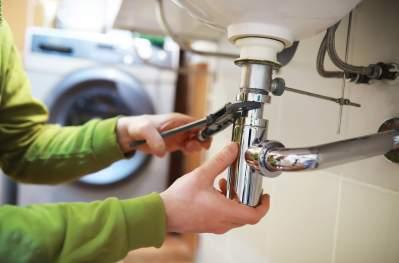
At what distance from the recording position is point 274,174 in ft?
1.43

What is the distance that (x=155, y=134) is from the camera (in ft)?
2.44

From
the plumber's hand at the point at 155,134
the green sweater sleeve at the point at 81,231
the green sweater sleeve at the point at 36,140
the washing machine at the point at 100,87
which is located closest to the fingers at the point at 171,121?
the plumber's hand at the point at 155,134

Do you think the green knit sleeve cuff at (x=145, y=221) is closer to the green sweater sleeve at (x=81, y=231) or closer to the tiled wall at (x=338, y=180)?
the green sweater sleeve at (x=81, y=231)

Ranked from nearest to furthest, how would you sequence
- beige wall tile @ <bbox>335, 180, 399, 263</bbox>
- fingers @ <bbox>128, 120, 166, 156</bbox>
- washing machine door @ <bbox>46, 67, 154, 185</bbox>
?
1. beige wall tile @ <bbox>335, 180, 399, 263</bbox>
2. fingers @ <bbox>128, 120, 166, 156</bbox>
3. washing machine door @ <bbox>46, 67, 154, 185</bbox>

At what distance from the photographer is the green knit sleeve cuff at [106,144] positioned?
0.81 m

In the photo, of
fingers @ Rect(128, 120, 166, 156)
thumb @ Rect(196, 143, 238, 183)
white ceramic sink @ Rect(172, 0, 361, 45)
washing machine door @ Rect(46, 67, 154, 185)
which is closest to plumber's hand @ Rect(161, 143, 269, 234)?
thumb @ Rect(196, 143, 238, 183)

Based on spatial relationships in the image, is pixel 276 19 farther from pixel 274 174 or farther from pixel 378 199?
pixel 378 199

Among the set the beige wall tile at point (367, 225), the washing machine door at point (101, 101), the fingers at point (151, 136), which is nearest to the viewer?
the beige wall tile at point (367, 225)

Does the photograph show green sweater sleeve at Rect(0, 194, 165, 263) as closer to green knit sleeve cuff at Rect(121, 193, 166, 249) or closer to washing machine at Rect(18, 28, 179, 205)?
green knit sleeve cuff at Rect(121, 193, 166, 249)

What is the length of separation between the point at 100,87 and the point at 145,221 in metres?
1.26

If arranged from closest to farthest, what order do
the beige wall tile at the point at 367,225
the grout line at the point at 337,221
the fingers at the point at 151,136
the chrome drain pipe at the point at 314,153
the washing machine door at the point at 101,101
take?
the chrome drain pipe at the point at 314,153 → the beige wall tile at the point at 367,225 → the grout line at the point at 337,221 → the fingers at the point at 151,136 → the washing machine door at the point at 101,101

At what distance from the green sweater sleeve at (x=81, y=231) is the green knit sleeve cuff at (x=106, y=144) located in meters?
0.32

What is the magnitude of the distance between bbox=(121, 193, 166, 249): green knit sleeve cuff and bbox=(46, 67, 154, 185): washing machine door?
1.17 meters

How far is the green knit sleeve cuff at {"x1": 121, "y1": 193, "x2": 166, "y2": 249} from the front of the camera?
18.7 inches
